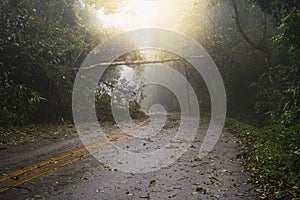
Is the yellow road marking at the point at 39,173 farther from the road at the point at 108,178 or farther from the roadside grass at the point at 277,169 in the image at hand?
the roadside grass at the point at 277,169

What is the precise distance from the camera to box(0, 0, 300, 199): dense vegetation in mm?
5887

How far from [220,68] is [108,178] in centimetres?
2037

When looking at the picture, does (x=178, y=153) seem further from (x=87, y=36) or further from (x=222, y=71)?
(x=222, y=71)

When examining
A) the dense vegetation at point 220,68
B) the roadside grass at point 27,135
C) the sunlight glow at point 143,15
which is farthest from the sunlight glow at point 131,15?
the roadside grass at point 27,135

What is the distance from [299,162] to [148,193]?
2635mm

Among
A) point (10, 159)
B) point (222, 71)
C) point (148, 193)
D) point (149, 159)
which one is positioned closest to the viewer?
point (148, 193)

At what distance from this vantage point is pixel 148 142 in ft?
28.2

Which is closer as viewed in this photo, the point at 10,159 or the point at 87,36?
the point at 10,159

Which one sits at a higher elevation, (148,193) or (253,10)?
(253,10)

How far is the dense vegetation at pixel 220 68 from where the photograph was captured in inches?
232

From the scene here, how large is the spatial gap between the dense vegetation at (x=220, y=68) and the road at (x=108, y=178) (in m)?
0.50

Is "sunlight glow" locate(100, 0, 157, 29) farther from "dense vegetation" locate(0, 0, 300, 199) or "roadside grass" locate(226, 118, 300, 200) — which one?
"roadside grass" locate(226, 118, 300, 200)

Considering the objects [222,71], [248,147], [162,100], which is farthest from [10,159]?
[162,100]

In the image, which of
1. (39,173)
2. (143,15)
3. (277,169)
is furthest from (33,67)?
(143,15)
